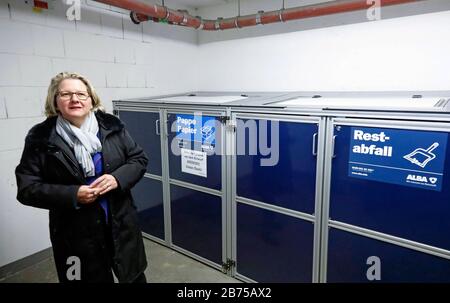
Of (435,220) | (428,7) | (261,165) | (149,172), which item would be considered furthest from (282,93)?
(435,220)

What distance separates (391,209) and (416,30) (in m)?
1.32

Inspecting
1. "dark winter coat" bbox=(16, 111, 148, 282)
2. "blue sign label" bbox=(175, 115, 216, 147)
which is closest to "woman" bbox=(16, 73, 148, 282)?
"dark winter coat" bbox=(16, 111, 148, 282)

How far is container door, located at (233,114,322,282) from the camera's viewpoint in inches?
66.9

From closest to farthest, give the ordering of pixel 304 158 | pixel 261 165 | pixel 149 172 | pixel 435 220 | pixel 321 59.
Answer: pixel 435 220 → pixel 304 158 → pixel 261 165 → pixel 321 59 → pixel 149 172

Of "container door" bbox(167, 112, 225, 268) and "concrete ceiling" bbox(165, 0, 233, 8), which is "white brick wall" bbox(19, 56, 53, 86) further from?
"concrete ceiling" bbox(165, 0, 233, 8)

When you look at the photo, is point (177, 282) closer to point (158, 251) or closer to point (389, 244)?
point (158, 251)

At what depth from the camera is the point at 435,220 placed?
1360 millimetres

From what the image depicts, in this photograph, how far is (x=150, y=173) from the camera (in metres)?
2.59

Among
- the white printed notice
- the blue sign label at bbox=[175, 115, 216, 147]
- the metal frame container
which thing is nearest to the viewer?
the metal frame container

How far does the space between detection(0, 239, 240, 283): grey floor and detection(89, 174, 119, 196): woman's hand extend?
1133mm

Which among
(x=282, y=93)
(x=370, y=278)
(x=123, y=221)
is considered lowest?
(x=370, y=278)

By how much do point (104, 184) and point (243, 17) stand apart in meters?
1.96

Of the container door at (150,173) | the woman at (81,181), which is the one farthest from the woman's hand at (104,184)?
the container door at (150,173)
